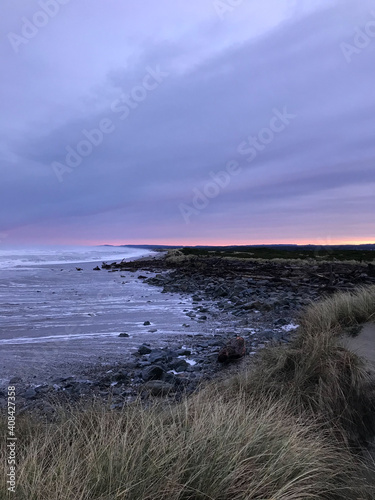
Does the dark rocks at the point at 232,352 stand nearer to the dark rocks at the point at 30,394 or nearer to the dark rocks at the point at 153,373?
the dark rocks at the point at 153,373

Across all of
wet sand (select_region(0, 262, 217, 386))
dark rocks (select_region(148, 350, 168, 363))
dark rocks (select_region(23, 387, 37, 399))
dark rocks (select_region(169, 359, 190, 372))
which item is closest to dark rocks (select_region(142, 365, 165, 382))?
dark rocks (select_region(169, 359, 190, 372))

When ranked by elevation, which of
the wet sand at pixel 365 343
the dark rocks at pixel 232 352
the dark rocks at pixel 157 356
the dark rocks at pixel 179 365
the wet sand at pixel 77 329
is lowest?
the wet sand at pixel 77 329

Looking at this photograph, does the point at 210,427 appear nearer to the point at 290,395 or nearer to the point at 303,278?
the point at 290,395

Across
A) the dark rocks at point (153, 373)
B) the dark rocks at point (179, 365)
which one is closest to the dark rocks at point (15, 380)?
the dark rocks at point (153, 373)

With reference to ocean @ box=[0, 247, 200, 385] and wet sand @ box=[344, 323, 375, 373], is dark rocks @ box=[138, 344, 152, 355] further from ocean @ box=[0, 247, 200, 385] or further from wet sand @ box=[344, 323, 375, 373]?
wet sand @ box=[344, 323, 375, 373]

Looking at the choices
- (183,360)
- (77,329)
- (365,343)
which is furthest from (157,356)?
(365,343)

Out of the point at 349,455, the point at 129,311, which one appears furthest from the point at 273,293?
the point at 349,455

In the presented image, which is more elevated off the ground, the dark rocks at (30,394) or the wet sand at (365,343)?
the wet sand at (365,343)

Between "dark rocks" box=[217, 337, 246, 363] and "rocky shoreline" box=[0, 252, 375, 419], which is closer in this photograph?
"rocky shoreline" box=[0, 252, 375, 419]

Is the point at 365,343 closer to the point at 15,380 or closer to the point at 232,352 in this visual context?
the point at 232,352

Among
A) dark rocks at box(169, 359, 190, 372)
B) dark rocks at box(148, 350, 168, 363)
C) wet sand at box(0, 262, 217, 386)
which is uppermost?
dark rocks at box(148, 350, 168, 363)

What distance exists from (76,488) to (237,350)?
4860mm

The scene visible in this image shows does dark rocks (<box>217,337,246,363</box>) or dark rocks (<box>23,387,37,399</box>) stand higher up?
dark rocks (<box>217,337,246,363</box>)

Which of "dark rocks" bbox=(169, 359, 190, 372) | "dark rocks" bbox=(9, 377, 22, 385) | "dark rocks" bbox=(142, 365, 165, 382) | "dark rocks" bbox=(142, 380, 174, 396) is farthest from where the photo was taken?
"dark rocks" bbox=(169, 359, 190, 372)
